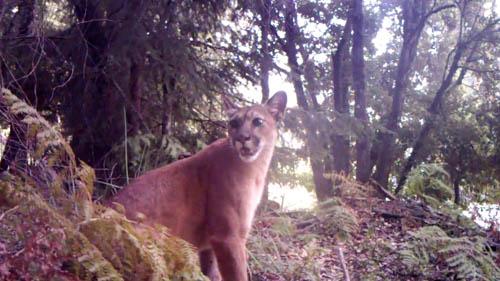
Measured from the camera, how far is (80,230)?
3.27 metres

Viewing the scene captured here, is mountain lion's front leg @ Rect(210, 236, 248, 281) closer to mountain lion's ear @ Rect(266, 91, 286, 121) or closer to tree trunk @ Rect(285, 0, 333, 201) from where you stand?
mountain lion's ear @ Rect(266, 91, 286, 121)

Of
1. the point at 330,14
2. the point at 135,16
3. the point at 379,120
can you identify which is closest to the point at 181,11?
the point at 135,16

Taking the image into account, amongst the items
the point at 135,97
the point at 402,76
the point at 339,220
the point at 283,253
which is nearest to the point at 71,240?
the point at 283,253

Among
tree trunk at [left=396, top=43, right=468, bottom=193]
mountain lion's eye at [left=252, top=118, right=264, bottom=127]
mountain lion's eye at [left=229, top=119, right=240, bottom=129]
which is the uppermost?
tree trunk at [left=396, top=43, right=468, bottom=193]

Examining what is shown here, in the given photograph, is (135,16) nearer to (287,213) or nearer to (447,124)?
(287,213)

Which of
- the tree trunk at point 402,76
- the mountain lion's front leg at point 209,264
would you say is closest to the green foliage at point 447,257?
the mountain lion's front leg at point 209,264

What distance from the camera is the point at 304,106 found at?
1531cm

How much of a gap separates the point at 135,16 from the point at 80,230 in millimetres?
4805

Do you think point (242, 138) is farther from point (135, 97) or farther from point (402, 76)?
point (402, 76)

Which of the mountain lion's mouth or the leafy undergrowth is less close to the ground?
the mountain lion's mouth

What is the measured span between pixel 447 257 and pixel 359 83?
39.9 ft

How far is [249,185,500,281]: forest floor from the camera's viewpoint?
5.73m

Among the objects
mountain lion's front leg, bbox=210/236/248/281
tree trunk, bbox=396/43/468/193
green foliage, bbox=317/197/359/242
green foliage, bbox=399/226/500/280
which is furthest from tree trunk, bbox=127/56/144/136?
tree trunk, bbox=396/43/468/193

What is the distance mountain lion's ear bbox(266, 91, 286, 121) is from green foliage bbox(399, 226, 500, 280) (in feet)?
6.43
